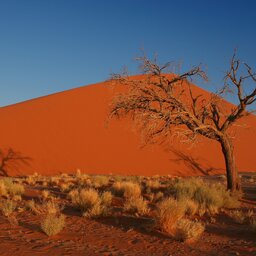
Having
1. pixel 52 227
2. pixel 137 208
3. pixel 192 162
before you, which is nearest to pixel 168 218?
pixel 137 208

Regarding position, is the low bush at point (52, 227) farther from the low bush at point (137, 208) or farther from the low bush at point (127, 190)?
the low bush at point (127, 190)

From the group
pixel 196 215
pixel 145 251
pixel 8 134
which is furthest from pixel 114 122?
pixel 145 251

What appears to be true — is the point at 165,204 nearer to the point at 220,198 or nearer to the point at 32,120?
the point at 220,198

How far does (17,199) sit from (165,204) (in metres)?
5.59

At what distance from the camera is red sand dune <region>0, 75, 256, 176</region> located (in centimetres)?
3597

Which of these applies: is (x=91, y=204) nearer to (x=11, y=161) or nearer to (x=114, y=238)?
(x=114, y=238)

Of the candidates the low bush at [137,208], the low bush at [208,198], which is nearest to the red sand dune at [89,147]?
the low bush at [208,198]

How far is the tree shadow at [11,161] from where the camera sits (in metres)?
33.4

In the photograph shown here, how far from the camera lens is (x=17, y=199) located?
1284 centimetres

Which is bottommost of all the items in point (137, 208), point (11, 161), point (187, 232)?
point (187, 232)

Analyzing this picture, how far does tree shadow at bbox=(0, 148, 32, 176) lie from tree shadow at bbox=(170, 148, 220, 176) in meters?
13.9

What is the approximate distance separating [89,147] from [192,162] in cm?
982

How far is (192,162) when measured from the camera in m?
38.2

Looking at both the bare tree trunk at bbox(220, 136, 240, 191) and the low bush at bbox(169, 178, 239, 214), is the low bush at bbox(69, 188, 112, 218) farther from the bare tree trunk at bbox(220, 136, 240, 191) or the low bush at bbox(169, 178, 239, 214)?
the bare tree trunk at bbox(220, 136, 240, 191)
